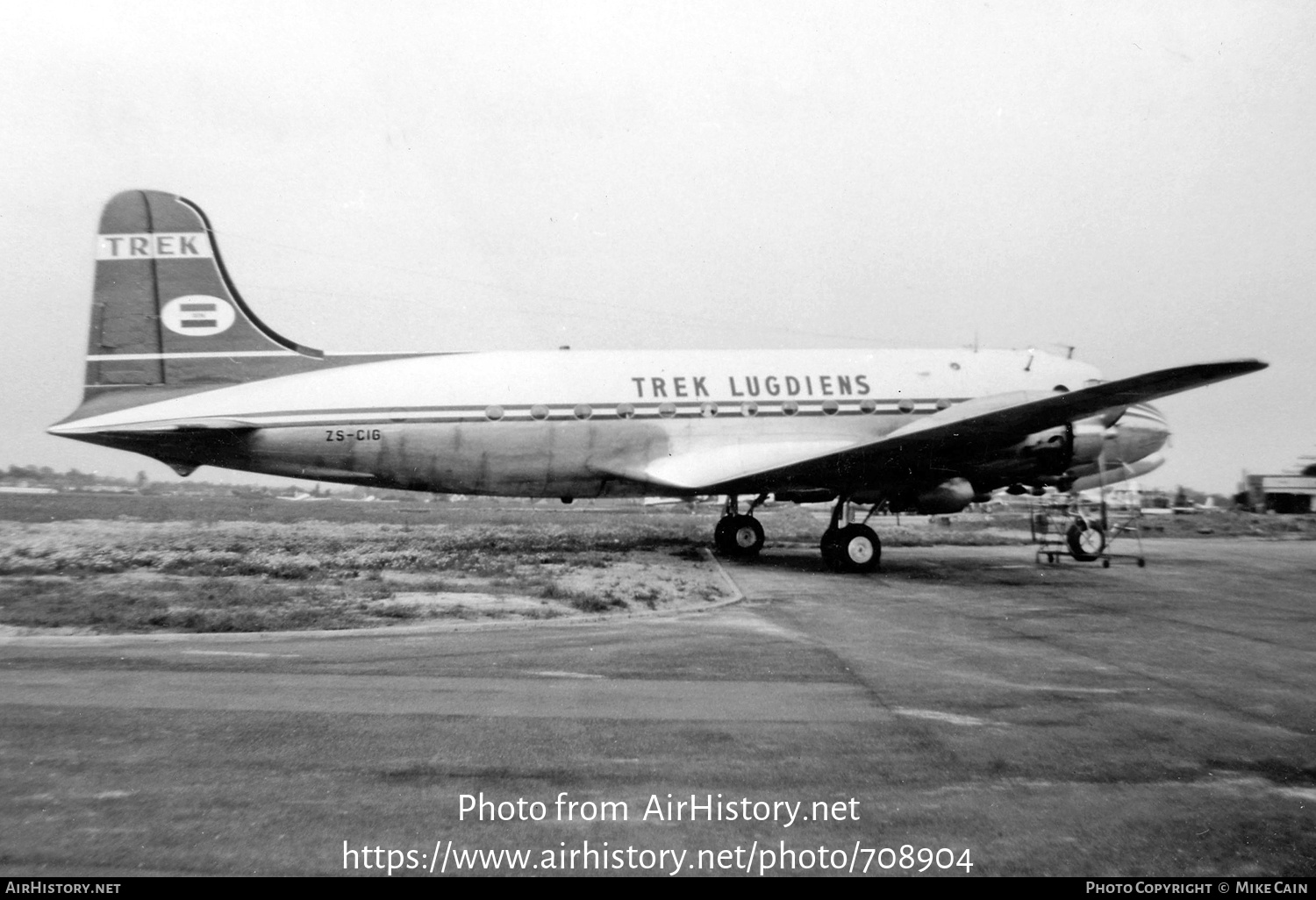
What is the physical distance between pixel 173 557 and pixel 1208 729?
14.5 meters

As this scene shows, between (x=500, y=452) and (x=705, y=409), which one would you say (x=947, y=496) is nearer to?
(x=705, y=409)

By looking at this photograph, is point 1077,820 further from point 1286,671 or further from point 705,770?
point 1286,671

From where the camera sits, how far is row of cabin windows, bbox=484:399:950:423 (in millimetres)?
16438

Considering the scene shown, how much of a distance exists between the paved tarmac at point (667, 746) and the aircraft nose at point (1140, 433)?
31.4 ft

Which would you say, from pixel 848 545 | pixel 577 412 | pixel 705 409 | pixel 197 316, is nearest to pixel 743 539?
pixel 705 409

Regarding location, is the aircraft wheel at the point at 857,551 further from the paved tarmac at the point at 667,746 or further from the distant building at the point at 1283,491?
the distant building at the point at 1283,491

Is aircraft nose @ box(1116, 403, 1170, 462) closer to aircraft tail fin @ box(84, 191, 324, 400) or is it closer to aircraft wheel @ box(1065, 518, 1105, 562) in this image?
aircraft wheel @ box(1065, 518, 1105, 562)

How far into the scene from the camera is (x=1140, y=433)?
17922 millimetres

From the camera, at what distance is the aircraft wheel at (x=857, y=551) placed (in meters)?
15.6

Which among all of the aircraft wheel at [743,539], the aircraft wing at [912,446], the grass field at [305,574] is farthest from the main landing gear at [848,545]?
the aircraft wheel at [743,539]

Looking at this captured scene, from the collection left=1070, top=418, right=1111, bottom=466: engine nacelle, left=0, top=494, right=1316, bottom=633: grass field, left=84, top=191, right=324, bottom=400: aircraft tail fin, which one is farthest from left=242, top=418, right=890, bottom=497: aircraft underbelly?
left=1070, top=418, right=1111, bottom=466: engine nacelle

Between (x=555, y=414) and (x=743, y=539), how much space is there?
519 centimetres

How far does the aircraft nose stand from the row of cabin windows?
3.65 metres
